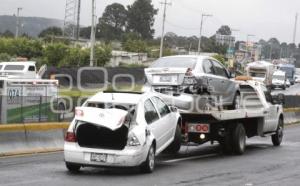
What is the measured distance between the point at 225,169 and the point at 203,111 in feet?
6.89

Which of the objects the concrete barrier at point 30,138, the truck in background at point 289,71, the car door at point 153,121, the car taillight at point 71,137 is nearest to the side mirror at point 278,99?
the concrete barrier at point 30,138

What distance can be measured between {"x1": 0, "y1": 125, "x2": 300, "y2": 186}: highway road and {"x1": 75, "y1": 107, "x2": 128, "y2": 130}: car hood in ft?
3.30

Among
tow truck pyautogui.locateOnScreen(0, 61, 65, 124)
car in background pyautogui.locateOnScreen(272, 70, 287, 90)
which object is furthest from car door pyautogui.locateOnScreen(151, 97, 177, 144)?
car in background pyautogui.locateOnScreen(272, 70, 287, 90)

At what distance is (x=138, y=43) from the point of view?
122 m

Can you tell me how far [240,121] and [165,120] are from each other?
4447 millimetres

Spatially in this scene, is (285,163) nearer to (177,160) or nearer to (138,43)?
(177,160)

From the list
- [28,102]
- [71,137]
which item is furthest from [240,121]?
[28,102]

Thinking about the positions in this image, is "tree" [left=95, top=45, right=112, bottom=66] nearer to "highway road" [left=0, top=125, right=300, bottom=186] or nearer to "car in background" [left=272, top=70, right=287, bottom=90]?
"car in background" [left=272, top=70, right=287, bottom=90]

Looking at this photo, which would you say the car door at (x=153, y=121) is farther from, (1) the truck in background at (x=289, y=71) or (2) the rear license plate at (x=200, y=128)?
(1) the truck in background at (x=289, y=71)

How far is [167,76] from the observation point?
15.6 m

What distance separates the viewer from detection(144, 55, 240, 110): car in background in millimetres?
15461

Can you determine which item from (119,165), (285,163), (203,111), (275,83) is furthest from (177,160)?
(275,83)

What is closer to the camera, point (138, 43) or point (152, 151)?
point (152, 151)

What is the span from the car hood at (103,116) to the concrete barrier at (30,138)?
3657mm
